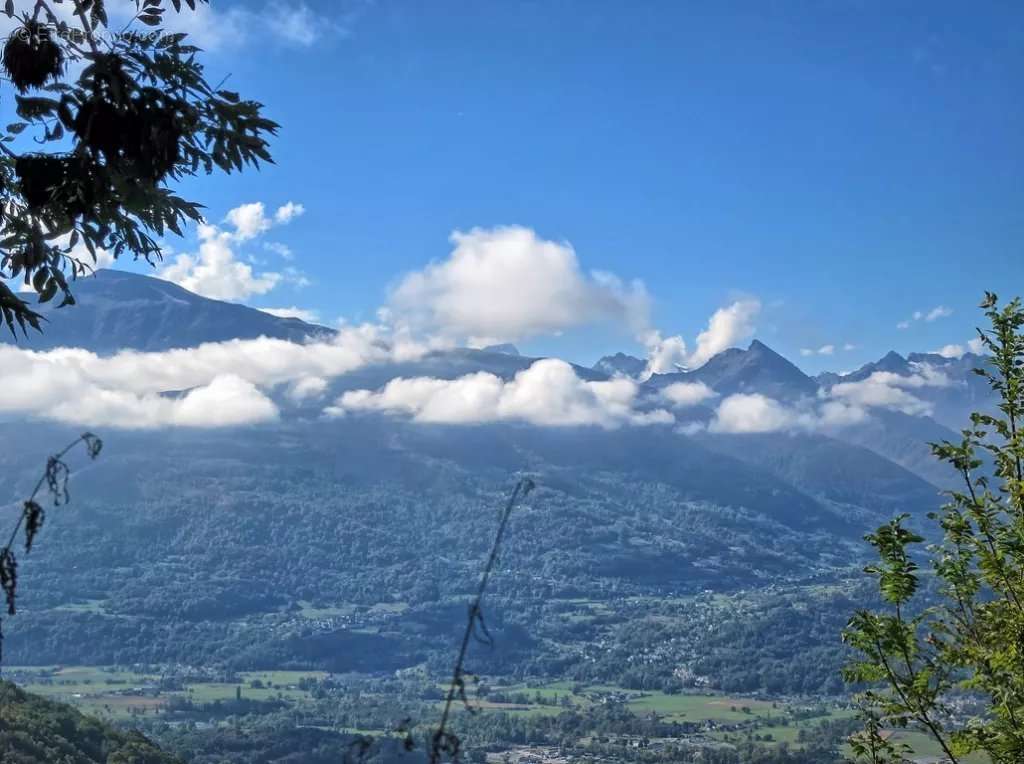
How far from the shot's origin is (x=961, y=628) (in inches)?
368

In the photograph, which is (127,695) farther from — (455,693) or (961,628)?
(455,693)

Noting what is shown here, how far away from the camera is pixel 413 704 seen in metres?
190

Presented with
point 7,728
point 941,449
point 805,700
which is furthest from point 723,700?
point 941,449

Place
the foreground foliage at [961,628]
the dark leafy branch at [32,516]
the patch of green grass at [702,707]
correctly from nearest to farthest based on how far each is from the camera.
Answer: the dark leafy branch at [32,516], the foreground foliage at [961,628], the patch of green grass at [702,707]

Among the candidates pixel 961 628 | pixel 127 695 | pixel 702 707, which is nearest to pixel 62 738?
pixel 961 628

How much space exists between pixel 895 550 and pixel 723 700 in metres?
195

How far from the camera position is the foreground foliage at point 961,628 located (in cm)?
851

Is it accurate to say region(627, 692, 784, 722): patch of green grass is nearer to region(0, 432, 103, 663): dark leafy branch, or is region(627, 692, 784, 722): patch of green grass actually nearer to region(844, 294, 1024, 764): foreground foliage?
region(844, 294, 1024, 764): foreground foliage

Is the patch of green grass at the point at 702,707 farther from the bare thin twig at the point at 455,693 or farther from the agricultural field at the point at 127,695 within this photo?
the bare thin twig at the point at 455,693

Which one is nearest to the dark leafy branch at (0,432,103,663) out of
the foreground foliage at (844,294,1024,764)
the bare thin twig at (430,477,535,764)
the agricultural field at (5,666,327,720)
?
the bare thin twig at (430,477,535,764)

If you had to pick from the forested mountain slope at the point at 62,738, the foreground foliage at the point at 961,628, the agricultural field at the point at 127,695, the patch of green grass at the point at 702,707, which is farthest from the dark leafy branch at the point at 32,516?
the patch of green grass at the point at 702,707

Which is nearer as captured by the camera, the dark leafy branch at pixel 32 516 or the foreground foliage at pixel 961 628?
the dark leafy branch at pixel 32 516

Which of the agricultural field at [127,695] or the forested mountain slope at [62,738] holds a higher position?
the forested mountain slope at [62,738]

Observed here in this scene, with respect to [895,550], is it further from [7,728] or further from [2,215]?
[7,728]
